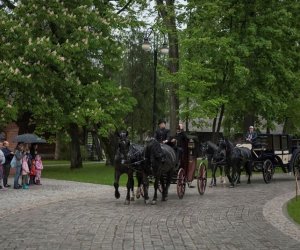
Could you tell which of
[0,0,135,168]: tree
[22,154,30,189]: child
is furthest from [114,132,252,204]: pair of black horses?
[0,0,135,168]: tree

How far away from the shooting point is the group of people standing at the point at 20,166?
66.9 ft

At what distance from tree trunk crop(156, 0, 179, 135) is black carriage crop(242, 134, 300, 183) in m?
9.39

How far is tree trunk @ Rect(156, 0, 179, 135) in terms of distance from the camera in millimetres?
33734

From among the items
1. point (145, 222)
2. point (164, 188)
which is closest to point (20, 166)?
point (164, 188)

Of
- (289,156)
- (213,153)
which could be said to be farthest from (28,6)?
(289,156)

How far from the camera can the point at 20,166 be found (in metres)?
20.5

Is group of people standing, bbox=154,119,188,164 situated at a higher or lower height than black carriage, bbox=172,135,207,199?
higher

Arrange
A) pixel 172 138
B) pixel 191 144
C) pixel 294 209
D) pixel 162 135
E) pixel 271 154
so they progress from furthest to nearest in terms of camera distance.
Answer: pixel 271 154
pixel 191 144
pixel 172 138
pixel 162 135
pixel 294 209

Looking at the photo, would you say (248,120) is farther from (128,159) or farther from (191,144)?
(128,159)

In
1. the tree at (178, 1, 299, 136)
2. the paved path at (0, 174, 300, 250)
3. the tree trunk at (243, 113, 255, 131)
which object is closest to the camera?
the paved path at (0, 174, 300, 250)

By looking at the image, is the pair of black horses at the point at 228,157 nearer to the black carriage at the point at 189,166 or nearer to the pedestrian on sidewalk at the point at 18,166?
the black carriage at the point at 189,166

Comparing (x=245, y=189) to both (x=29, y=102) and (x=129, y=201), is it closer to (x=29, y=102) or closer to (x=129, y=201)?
(x=129, y=201)

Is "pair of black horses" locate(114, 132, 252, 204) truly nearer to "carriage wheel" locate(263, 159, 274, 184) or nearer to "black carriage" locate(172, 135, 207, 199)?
"black carriage" locate(172, 135, 207, 199)

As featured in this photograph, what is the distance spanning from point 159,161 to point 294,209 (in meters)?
3.94
